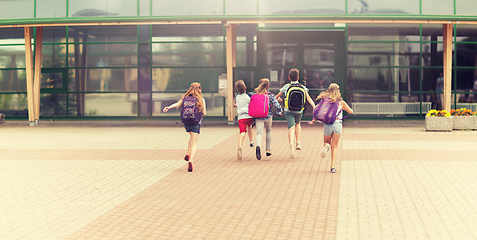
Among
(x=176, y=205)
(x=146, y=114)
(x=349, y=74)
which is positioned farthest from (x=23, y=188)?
(x=349, y=74)

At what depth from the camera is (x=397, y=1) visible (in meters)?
19.5

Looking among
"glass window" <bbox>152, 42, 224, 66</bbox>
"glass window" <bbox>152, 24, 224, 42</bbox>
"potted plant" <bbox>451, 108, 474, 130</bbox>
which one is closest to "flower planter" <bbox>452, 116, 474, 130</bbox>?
"potted plant" <bbox>451, 108, 474, 130</bbox>

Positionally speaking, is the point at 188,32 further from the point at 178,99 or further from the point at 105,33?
the point at 105,33

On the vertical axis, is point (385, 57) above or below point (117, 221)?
above

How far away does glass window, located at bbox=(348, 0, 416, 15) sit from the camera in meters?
19.4

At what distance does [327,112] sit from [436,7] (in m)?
12.5

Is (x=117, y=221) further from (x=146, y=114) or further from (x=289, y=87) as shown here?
(x=146, y=114)

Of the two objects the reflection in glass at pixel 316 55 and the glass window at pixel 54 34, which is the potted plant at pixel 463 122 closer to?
the reflection in glass at pixel 316 55

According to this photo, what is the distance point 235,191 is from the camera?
292 inches

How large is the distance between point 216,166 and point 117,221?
161 inches

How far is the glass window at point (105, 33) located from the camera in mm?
20891

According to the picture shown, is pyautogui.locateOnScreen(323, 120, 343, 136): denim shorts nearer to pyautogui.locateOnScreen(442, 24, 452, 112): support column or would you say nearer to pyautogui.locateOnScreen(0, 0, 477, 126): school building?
pyautogui.locateOnScreen(0, 0, 477, 126): school building

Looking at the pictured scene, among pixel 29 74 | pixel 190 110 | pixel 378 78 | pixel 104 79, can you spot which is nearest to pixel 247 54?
pixel 378 78

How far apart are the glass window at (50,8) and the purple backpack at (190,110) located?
41.1 feet
